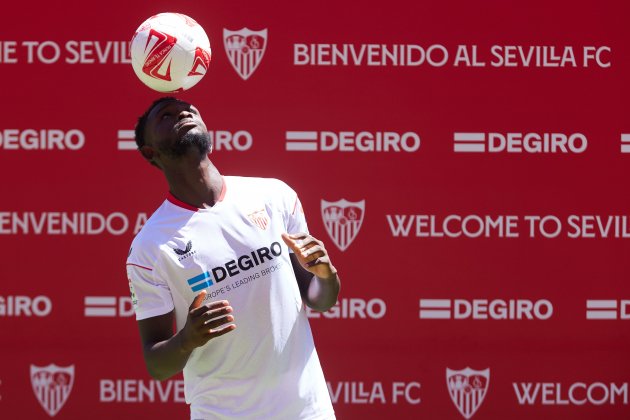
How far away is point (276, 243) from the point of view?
2410 mm

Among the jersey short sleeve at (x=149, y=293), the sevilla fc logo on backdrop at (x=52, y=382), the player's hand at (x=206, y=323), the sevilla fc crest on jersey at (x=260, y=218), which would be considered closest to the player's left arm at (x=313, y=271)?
the sevilla fc crest on jersey at (x=260, y=218)

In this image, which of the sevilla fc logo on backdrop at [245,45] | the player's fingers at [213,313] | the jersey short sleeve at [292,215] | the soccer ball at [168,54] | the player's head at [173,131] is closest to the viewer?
the player's fingers at [213,313]

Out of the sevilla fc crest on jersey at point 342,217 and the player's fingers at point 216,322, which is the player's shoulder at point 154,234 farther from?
the sevilla fc crest on jersey at point 342,217

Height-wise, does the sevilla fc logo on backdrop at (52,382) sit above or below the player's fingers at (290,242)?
below

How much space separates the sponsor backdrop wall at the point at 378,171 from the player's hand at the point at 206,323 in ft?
6.35

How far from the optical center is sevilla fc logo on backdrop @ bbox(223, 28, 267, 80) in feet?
13.2

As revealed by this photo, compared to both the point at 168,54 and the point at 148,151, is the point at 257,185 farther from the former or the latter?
the point at 168,54

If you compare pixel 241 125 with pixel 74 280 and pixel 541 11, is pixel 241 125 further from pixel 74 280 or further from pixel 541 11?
pixel 541 11

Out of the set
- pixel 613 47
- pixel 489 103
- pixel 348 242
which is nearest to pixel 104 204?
pixel 348 242

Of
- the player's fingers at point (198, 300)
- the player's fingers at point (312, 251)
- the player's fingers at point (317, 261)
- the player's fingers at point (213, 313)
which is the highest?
the player's fingers at point (312, 251)

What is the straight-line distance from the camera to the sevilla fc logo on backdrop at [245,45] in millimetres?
4031

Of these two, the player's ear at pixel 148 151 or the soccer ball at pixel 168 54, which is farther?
the soccer ball at pixel 168 54

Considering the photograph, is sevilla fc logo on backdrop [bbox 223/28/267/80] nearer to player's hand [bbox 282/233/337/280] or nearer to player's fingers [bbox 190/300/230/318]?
player's hand [bbox 282/233/337/280]

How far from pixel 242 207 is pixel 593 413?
2399mm
